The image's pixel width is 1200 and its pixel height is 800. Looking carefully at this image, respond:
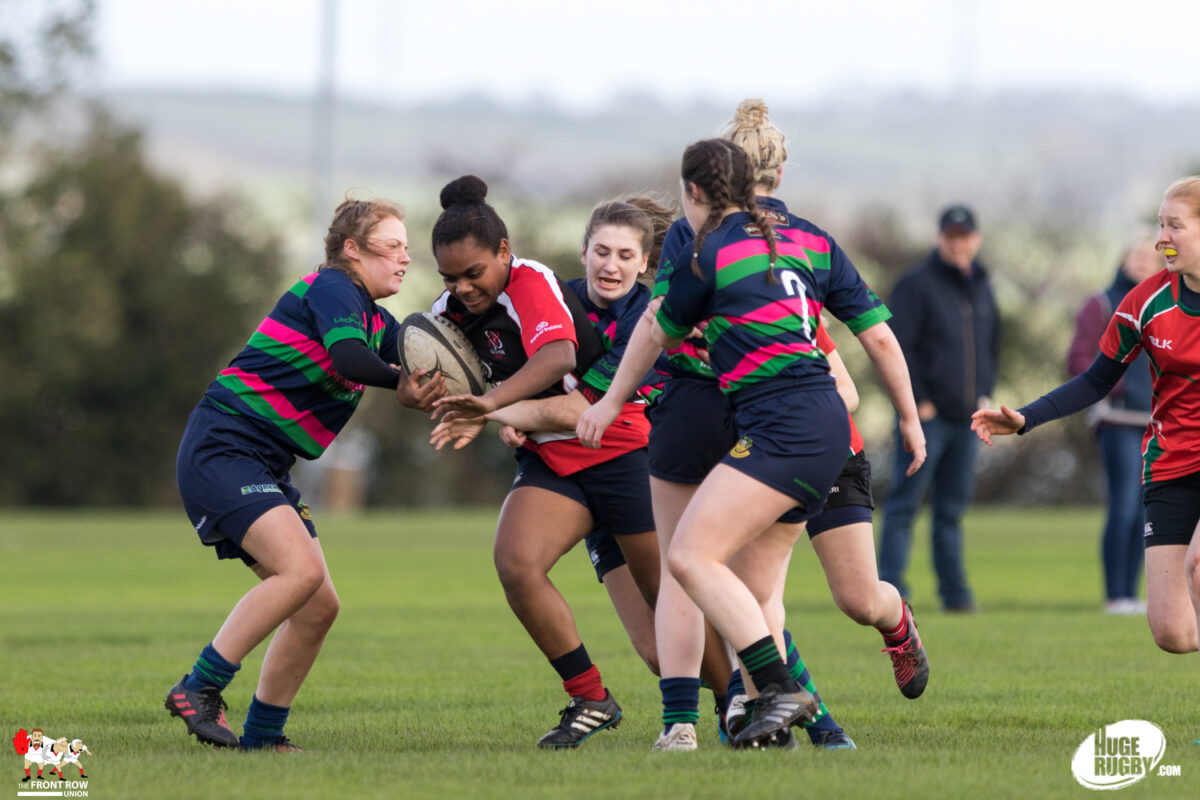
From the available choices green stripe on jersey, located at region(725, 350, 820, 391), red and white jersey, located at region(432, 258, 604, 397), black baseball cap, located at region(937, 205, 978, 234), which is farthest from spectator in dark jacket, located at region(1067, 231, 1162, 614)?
green stripe on jersey, located at region(725, 350, 820, 391)

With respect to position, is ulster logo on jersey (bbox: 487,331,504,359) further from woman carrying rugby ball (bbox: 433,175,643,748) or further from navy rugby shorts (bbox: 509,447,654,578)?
navy rugby shorts (bbox: 509,447,654,578)

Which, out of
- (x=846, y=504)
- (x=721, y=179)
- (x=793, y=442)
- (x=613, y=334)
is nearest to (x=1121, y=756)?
(x=846, y=504)

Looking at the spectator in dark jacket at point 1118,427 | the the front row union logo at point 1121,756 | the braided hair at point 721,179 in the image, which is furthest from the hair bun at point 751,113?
the spectator in dark jacket at point 1118,427

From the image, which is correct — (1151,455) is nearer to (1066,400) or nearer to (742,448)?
(1066,400)

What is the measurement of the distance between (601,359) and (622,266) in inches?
15.1

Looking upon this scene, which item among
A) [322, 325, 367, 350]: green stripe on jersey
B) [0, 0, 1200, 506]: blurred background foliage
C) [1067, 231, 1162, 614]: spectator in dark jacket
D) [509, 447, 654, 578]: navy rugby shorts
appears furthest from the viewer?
[0, 0, 1200, 506]: blurred background foliage

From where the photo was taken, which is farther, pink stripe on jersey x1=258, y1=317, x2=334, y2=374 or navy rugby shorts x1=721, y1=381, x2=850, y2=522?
pink stripe on jersey x1=258, y1=317, x2=334, y2=374

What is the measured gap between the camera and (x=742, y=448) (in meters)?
5.16

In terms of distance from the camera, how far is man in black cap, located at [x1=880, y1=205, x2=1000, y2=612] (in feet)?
36.9

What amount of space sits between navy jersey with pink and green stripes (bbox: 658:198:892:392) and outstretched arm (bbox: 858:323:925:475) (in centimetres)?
19

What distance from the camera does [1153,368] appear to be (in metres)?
6.00

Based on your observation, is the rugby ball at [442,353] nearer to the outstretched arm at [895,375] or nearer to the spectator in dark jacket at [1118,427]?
the outstretched arm at [895,375]

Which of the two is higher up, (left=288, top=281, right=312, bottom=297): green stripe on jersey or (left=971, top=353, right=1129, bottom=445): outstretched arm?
(left=288, top=281, right=312, bottom=297): green stripe on jersey

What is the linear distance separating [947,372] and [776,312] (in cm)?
639
